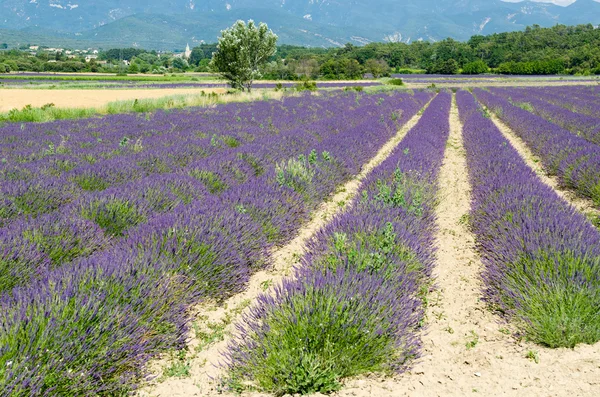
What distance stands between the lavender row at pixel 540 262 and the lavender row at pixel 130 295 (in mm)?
2265

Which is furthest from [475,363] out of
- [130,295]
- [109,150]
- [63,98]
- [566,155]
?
[63,98]

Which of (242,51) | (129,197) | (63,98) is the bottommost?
(129,197)

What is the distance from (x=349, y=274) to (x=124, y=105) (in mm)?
19318

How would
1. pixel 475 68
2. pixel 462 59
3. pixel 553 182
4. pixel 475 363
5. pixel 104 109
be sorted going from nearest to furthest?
pixel 475 363 → pixel 553 182 → pixel 104 109 → pixel 475 68 → pixel 462 59

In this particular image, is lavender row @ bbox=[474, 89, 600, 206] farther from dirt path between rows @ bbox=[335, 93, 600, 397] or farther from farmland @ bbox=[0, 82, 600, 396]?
dirt path between rows @ bbox=[335, 93, 600, 397]

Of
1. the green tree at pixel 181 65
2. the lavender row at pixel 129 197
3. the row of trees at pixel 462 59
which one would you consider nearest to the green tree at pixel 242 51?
the lavender row at pixel 129 197

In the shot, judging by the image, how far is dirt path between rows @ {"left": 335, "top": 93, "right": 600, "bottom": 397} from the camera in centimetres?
222

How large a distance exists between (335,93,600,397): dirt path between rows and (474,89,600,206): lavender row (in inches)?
168

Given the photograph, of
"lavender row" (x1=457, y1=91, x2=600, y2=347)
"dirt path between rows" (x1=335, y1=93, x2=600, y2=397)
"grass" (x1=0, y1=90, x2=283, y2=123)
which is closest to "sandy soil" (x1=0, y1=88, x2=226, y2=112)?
"grass" (x1=0, y1=90, x2=283, y2=123)

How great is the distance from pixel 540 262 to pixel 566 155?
6402mm

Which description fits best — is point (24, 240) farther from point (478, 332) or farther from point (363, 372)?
point (478, 332)

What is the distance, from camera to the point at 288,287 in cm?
274

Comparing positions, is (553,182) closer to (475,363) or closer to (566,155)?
(566,155)

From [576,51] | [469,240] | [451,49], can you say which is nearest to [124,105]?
[469,240]
